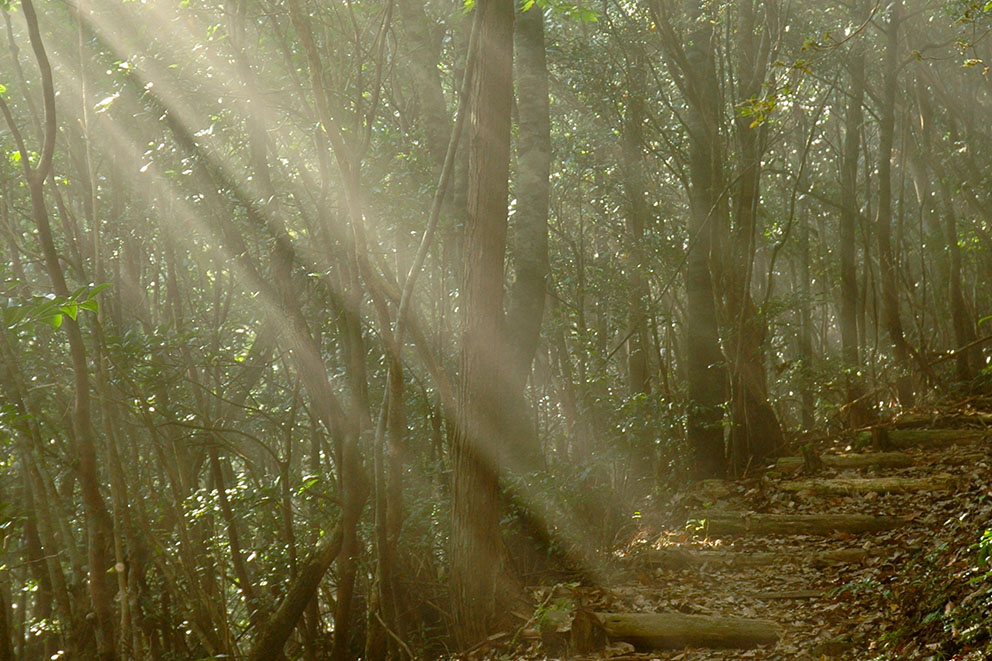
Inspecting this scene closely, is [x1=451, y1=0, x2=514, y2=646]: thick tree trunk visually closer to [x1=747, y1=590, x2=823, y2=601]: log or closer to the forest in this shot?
the forest

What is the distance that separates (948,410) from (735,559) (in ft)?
18.7

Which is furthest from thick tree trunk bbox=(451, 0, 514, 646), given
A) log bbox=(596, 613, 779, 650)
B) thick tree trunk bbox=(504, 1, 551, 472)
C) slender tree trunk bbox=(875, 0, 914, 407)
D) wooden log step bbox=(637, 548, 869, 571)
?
slender tree trunk bbox=(875, 0, 914, 407)

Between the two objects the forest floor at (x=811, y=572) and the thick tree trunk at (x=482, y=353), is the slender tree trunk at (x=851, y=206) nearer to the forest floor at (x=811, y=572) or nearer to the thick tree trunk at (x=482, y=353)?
the forest floor at (x=811, y=572)

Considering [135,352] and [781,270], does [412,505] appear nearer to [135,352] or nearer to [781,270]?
[135,352]

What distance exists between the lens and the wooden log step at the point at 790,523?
314 inches

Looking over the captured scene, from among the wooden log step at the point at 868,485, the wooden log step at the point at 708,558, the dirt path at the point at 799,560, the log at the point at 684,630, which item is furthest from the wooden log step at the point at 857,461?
the log at the point at 684,630

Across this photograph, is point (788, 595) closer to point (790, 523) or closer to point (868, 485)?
point (790, 523)

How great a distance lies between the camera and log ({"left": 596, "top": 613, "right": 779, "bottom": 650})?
570 centimetres

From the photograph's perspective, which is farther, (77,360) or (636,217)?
(636,217)

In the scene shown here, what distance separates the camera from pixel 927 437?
34.7 ft

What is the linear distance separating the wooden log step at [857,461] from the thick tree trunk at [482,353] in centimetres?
537

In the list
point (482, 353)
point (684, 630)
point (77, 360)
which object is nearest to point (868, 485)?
point (684, 630)

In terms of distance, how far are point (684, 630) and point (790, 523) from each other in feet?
10.1

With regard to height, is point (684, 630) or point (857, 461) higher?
point (857, 461)
